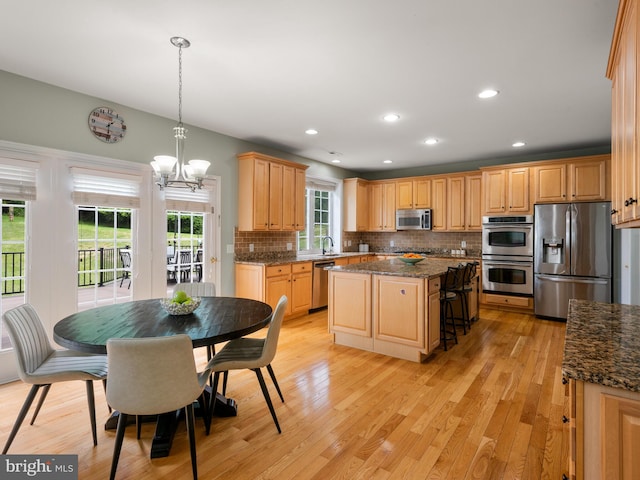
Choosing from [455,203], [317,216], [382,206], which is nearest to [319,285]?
[317,216]

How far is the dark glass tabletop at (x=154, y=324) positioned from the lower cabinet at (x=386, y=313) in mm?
1460

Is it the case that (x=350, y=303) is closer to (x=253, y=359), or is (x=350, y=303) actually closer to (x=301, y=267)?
(x=301, y=267)

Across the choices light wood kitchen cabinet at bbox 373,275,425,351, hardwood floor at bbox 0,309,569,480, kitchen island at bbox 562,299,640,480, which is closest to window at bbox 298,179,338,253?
light wood kitchen cabinet at bbox 373,275,425,351

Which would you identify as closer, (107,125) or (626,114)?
(626,114)

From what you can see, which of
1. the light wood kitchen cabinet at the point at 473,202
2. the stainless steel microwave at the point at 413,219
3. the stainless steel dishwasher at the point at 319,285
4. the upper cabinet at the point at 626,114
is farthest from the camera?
the stainless steel microwave at the point at 413,219

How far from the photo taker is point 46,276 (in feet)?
10.2

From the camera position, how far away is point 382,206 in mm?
7160

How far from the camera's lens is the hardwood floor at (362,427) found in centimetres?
191

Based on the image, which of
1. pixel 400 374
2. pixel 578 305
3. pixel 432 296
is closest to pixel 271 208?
pixel 432 296

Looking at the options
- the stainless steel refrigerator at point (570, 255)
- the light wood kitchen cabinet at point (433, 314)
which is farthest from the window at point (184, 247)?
the stainless steel refrigerator at point (570, 255)

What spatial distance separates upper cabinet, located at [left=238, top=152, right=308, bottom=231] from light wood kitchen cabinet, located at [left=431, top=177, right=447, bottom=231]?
2619 mm

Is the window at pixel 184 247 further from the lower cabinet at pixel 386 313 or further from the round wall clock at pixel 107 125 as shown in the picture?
the lower cabinet at pixel 386 313

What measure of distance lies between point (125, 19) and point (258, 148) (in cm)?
310

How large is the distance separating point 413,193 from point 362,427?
203 inches
